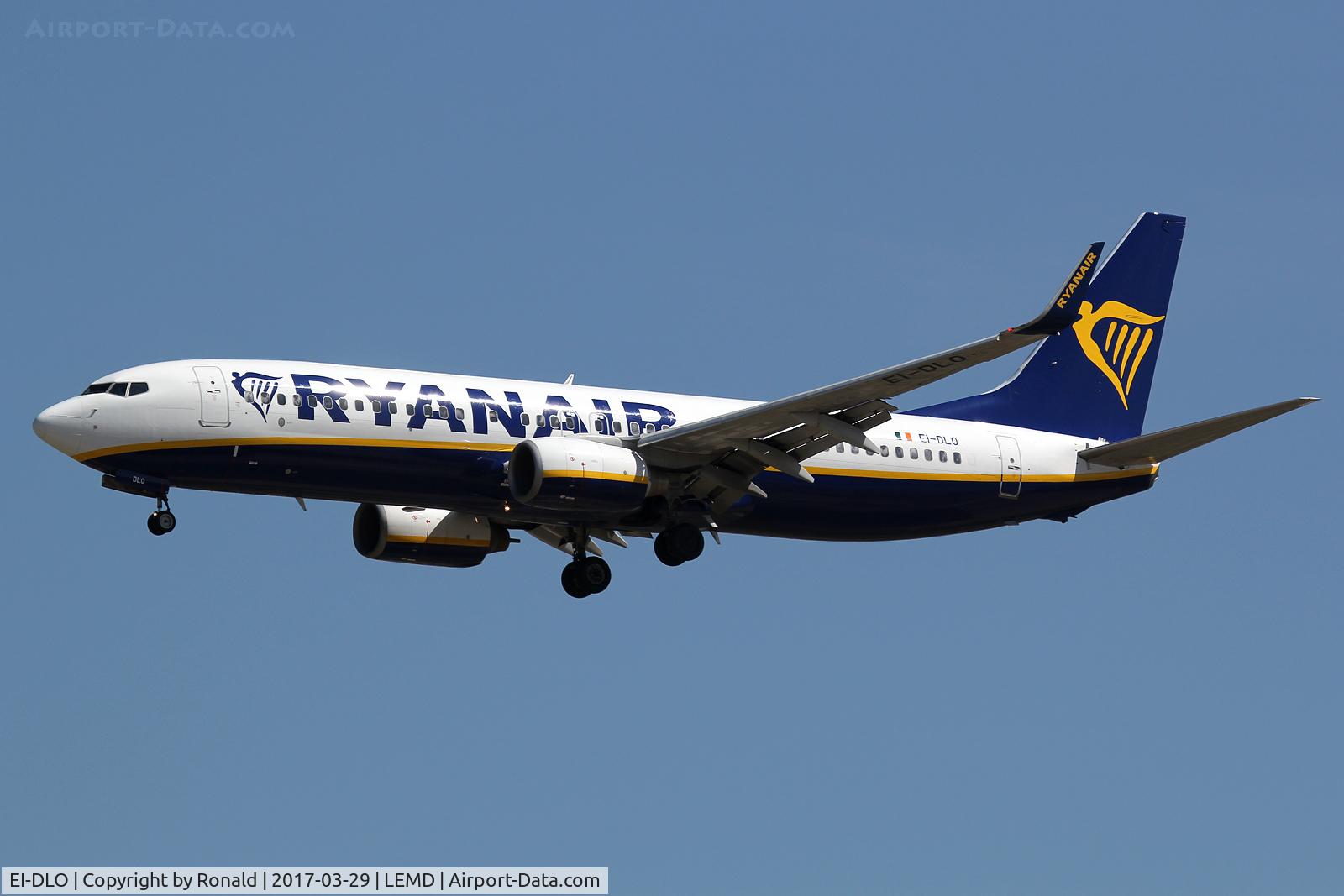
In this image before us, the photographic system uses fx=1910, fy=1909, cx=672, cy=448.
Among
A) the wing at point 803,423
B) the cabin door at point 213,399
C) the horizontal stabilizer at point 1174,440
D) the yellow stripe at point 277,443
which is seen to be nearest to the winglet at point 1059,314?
the wing at point 803,423

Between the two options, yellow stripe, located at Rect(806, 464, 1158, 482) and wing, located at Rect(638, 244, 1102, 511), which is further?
yellow stripe, located at Rect(806, 464, 1158, 482)

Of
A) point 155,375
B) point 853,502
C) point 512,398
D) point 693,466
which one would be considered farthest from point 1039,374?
point 155,375

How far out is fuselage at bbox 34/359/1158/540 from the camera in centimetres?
3825

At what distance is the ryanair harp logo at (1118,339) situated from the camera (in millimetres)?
48906

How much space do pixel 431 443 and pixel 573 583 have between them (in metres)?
6.34

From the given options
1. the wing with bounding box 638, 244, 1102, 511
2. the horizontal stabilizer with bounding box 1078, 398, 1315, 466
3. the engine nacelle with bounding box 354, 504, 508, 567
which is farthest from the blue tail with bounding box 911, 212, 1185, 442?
the engine nacelle with bounding box 354, 504, 508, 567

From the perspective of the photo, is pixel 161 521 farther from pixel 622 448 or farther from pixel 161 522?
pixel 622 448

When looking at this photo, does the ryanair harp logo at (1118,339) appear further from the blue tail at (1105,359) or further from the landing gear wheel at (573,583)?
the landing gear wheel at (573,583)

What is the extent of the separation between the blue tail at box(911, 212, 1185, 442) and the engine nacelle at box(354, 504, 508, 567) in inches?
426

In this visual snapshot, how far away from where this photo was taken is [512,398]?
134ft

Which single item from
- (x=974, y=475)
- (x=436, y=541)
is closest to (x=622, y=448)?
(x=436, y=541)

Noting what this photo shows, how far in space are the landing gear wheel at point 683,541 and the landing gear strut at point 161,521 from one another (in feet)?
34.5

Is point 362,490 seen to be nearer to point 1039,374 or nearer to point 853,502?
point 853,502

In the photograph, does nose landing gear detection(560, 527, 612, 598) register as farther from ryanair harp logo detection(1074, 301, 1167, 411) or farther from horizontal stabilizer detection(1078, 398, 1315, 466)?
ryanair harp logo detection(1074, 301, 1167, 411)
